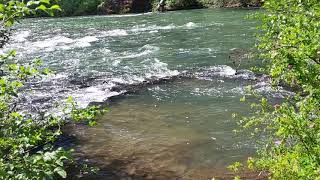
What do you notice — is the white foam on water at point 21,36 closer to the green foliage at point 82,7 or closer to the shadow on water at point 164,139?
the shadow on water at point 164,139

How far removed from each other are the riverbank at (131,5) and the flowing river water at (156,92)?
17305 mm

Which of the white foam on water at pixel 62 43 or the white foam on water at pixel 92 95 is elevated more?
the white foam on water at pixel 62 43

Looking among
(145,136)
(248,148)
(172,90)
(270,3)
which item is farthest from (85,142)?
(270,3)

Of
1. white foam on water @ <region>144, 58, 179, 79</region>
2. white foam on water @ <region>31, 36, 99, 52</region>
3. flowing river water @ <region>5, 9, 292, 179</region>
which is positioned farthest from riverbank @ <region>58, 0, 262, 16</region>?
white foam on water @ <region>144, 58, 179, 79</region>

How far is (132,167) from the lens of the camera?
868 centimetres

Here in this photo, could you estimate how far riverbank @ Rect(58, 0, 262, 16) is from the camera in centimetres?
4456

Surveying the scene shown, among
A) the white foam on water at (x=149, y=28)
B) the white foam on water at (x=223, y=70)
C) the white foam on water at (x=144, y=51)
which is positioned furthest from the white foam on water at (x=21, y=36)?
the white foam on water at (x=223, y=70)

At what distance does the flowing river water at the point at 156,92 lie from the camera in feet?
29.9

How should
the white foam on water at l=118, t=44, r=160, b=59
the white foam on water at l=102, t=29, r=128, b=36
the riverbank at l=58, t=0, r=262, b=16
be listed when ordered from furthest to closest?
the riverbank at l=58, t=0, r=262, b=16, the white foam on water at l=102, t=29, r=128, b=36, the white foam on water at l=118, t=44, r=160, b=59

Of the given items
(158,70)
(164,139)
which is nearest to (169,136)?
(164,139)

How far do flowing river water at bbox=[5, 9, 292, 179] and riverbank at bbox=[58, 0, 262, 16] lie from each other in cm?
1730

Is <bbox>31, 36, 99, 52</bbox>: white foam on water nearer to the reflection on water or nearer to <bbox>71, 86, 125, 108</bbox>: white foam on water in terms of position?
<bbox>71, 86, 125, 108</bbox>: white foam on water

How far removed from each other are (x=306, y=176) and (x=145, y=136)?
646 cm

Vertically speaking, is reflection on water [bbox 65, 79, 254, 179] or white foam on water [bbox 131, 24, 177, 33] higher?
white foam on water [bbox 131, 24, 177, 33]
